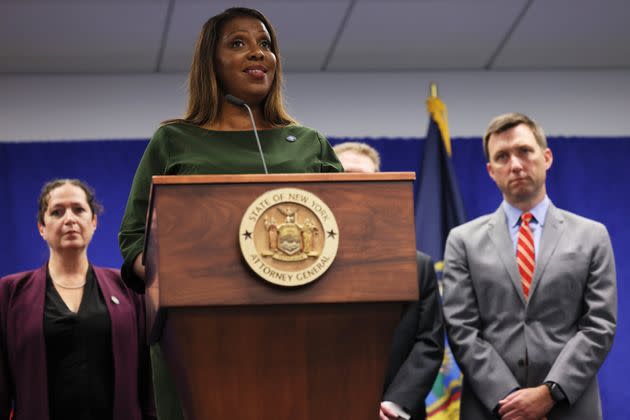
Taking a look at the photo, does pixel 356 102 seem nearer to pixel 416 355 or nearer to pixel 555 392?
pixel 416 355

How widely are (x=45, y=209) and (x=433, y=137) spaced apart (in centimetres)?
221

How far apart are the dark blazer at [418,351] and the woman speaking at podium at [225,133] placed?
122cm

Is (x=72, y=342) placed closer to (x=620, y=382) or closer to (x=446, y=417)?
(x=446, y=417)

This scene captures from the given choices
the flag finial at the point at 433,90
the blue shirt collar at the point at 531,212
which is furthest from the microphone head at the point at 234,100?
the flag finial at the point at 433,90

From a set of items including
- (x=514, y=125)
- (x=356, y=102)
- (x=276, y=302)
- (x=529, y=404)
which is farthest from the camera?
(x=356, y=102)

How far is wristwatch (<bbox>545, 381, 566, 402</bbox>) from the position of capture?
3031 millimetres

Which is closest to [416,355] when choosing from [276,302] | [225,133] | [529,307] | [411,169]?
[529,307]

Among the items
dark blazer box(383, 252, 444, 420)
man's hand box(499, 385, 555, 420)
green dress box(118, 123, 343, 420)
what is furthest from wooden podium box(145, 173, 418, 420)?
dark blazer box(383, 252, 444, 420)

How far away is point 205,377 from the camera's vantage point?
67.9 inches

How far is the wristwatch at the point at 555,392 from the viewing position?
3031 millimetres

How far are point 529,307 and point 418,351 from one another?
15.6 inches

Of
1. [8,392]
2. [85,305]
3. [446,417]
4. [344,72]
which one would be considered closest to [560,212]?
[446,417]

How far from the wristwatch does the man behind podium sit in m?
0.40

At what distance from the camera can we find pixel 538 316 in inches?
125
